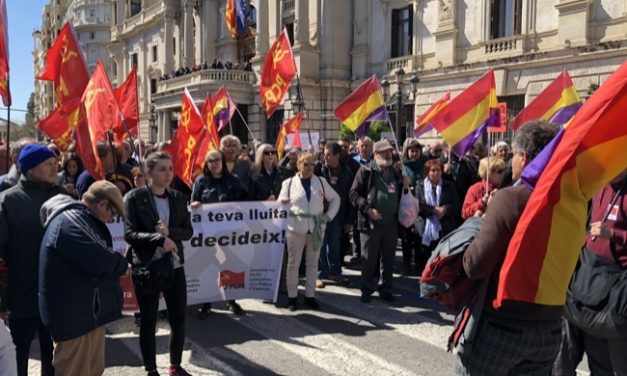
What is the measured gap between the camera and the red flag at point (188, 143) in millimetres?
7207

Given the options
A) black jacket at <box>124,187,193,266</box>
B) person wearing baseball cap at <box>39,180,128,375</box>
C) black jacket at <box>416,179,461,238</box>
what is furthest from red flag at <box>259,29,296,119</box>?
person wearing baseball cap at <box>39,180,128,375</box>

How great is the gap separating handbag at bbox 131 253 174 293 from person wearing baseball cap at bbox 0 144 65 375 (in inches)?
29.0

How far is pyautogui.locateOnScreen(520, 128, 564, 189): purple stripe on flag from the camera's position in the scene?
96.0 inches

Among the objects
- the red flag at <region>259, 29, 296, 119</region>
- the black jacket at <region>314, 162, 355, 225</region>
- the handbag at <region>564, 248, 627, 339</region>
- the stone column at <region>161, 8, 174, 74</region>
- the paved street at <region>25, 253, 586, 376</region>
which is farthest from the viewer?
the stone column at <region>161, 8, 174, 74</region>

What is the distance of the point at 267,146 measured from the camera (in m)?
7.55

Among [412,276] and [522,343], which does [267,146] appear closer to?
[412,276]

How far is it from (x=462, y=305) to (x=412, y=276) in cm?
541

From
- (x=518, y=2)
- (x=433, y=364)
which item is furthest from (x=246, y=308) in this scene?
(x=518, y=2)

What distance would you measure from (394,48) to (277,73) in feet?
54.8

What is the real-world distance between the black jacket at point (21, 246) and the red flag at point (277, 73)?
6.59 metres

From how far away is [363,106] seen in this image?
381 inches

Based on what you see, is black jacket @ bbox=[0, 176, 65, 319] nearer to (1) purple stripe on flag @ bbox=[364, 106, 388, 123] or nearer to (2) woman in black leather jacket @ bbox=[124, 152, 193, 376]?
(2) woman in black leather jacket @ bbox=[124, 152, 193, 376]

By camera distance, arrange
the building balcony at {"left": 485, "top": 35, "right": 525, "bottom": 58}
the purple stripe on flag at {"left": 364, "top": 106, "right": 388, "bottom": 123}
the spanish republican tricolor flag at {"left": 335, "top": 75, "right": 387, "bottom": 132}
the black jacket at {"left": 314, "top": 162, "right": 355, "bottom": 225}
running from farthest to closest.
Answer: the building balcony at {"left": 485, "top": 35, "right": 525, "bottom": 58}, the purple stripe on flag at {"left": 364, "top": 106, "right": 388, "bottom": 123}, the spanish republican tricolor flag at {"left": 335, "top": 75, "right": 387, "bottom": 132}, the black jacket at {"left": 314, "top": 162, "right": 355, "bottom": 225}

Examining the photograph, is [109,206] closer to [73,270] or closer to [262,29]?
[73,270]
